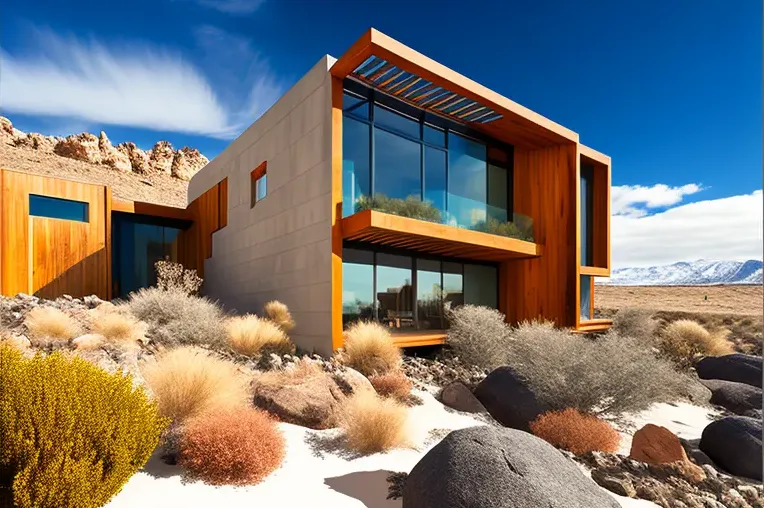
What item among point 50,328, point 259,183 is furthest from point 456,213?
point 50,328

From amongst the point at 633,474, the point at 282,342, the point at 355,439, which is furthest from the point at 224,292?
the point at 633,474

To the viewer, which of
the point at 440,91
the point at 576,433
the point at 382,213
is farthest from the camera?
the point at 440,91

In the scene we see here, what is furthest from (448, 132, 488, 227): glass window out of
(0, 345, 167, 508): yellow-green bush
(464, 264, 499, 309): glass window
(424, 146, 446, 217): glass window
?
(0, 345, 167, 508): yellow-green bush

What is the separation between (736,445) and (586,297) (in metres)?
9.70

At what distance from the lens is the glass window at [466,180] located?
1049 centimetres

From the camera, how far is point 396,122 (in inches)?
408

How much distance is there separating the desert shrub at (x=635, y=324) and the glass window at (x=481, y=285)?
172 inches

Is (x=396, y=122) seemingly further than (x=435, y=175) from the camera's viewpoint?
No

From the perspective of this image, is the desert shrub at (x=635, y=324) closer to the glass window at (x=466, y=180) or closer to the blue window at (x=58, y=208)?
the glass window at (x=466, y=180)

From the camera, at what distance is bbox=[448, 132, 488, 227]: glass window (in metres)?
10.5

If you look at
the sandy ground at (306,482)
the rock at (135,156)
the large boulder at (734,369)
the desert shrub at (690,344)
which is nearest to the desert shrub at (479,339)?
the sandy ground at (306,482)

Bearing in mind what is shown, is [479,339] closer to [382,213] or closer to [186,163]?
[382,213]

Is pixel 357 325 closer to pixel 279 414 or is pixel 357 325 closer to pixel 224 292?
pixel 279 414

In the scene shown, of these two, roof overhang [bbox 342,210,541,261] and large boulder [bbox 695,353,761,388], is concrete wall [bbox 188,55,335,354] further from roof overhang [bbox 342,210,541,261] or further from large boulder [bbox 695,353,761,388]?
large boulder [bbox 695,353,761,388]
